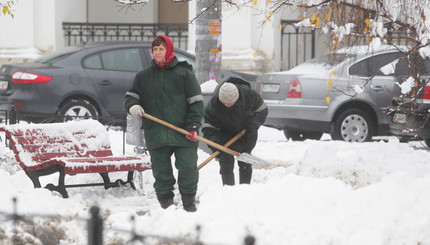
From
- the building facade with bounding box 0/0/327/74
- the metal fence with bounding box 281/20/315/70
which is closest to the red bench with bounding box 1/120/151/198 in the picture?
the building facade with bounding box 0/0/327/74

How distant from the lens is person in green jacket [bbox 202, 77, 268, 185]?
287 inches

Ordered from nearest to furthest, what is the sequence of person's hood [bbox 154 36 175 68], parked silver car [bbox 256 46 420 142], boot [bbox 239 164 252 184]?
1. person's hood [bbox 154 36 175 68]
2. boot [bbox 239 164 252 184]
3. parked silver car [bbox 256 46 420 142]

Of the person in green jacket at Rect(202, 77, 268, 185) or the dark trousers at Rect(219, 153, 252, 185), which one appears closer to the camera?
the person in green jacket at Rect(202, 77, 268, 185)

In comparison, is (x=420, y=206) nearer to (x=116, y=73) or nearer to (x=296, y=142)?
(x=296, y=142)

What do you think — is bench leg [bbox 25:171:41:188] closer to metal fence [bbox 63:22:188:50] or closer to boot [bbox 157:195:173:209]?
boot [bbox 157:195:173:209]

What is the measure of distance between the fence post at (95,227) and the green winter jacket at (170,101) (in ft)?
11.4

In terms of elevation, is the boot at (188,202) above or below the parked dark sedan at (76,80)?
below

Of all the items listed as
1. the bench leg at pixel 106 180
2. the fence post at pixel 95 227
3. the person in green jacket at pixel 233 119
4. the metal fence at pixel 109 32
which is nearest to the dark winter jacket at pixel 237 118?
the person in green jacket at pixel 233 119

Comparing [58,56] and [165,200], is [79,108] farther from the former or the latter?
[165,200]

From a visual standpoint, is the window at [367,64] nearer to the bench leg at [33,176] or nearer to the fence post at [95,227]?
the bench leg at [33,176]

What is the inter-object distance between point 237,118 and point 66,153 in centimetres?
183

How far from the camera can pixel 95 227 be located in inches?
117

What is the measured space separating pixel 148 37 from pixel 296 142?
26.1 ft

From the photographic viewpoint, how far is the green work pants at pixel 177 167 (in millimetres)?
6621
